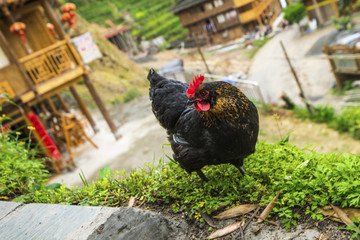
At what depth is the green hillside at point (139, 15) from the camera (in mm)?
36606

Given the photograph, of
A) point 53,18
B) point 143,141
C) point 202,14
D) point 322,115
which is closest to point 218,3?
point 202,14

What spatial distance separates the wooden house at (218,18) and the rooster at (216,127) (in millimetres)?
27127

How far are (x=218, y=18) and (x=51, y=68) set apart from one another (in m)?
26.9

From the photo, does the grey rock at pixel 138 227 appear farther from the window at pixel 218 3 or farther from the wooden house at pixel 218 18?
the window at pixel 218 3

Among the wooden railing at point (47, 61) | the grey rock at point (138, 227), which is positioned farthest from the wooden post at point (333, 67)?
the grey rock at point (138, 227)

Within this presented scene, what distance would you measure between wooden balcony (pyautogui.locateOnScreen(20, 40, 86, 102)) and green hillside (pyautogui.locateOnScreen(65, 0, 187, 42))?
27.5m

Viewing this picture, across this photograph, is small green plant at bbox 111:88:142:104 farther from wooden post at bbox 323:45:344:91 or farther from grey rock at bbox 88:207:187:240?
grey rock at bbox 88:207:187:240

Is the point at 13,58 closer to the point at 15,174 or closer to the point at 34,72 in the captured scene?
the point at 34,72

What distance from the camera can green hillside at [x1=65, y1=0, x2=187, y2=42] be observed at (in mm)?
36606

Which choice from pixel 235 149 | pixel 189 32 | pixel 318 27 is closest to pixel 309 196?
pixel 235 149

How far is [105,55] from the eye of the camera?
77.8 feet

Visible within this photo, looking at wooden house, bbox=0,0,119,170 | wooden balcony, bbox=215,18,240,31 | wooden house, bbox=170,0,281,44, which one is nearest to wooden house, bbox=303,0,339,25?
wooden house, bbox=170,0,281,44

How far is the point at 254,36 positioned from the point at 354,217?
1130 inches

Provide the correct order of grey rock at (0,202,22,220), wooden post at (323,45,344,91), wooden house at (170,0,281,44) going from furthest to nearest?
wooden house at (170,0,281,44)
wooden post at (323,45,344,91)
grey rock at (0,202,22,220)
